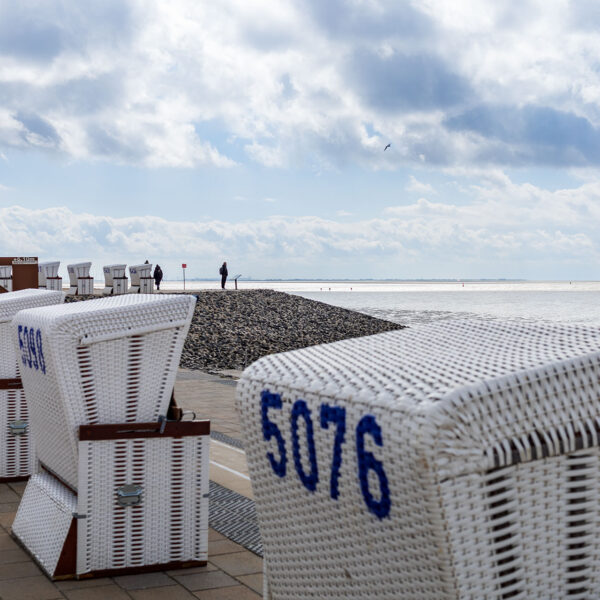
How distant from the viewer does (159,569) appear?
4273mm

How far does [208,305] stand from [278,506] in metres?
31.1

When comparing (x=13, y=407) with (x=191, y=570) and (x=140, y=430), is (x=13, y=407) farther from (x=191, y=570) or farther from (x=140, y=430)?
(x=191, y=570)

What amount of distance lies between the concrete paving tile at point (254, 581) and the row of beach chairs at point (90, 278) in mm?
29867

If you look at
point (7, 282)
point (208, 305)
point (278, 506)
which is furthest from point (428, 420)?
point (208, 305)

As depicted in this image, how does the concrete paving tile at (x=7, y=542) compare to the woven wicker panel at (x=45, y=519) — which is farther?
the concrete paving tile at (x=7, y=542)

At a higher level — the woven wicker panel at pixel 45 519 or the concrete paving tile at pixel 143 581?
the woven wicker panel at pixel 45 519

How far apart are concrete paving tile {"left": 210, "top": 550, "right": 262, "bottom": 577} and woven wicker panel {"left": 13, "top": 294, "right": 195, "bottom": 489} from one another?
877 mm

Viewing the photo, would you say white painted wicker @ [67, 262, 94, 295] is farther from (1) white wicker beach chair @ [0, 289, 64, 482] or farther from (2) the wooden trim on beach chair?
(2) the wooden trim on beach chair

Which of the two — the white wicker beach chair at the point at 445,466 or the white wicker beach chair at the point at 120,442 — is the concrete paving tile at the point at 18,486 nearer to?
the white wicker beach chair at the point at 120,442

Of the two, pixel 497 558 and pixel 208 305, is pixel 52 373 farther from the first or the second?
pixel 208 305

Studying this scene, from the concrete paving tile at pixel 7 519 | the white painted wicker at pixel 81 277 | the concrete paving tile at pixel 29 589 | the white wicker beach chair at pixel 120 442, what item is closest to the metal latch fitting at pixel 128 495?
the white wicker beach chair at pixel 120 442

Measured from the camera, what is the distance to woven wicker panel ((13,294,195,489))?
405 centimetres

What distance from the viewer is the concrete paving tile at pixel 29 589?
3.90 metres

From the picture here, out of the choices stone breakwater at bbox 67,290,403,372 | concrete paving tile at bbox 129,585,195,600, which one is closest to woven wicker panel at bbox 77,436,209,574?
concrete paving tile at bbox 129,585,195,600
